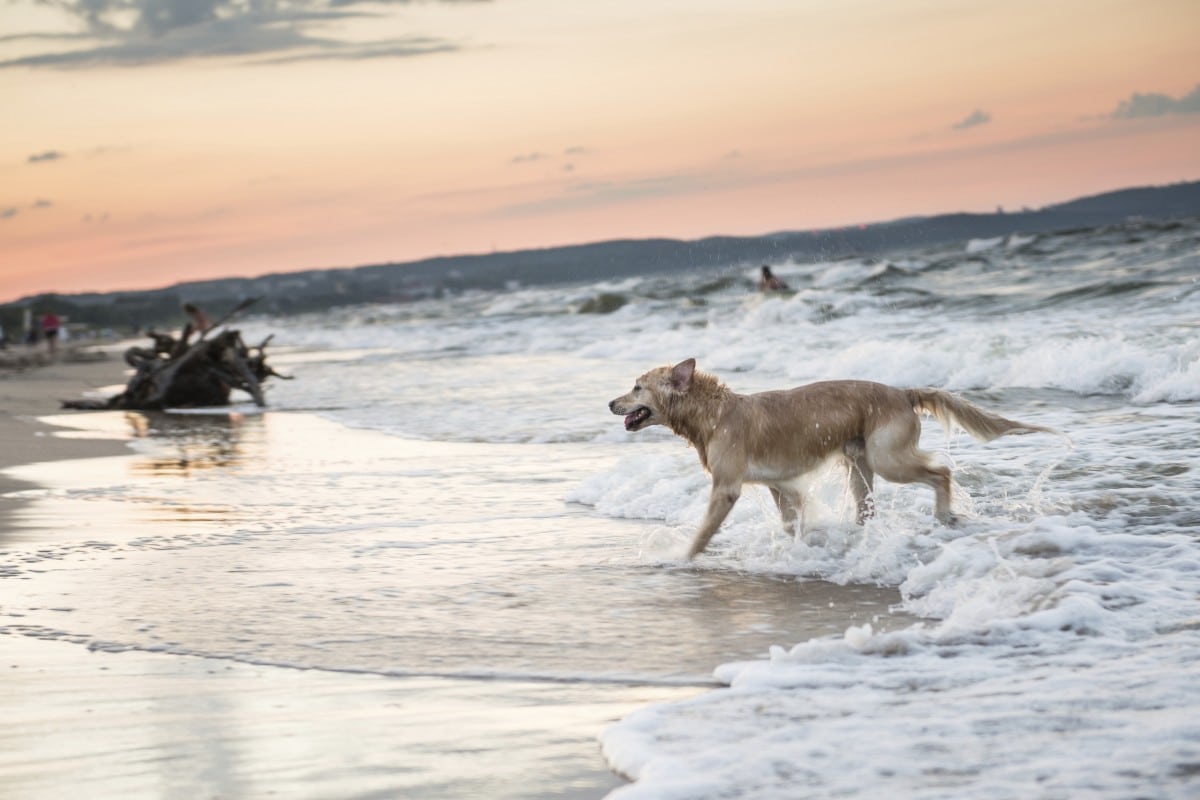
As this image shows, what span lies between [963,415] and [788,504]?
1.25 m

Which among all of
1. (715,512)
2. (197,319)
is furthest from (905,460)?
(197,319)

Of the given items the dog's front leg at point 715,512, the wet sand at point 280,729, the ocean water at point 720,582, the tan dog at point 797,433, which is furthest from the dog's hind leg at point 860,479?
the wet sand at point 280,729

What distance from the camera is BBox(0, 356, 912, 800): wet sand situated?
424 centimetres

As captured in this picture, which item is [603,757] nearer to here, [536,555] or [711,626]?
[711,626]

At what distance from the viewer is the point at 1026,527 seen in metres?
7.59

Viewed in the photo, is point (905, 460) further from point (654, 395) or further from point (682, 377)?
point (654, 395)

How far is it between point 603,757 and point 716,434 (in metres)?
4.07

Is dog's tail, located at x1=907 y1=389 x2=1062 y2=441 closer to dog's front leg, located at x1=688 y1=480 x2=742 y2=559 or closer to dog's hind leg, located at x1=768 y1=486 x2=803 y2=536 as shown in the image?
dog's hind leg, located at x1=768 y1=486 x2=803 y2=536

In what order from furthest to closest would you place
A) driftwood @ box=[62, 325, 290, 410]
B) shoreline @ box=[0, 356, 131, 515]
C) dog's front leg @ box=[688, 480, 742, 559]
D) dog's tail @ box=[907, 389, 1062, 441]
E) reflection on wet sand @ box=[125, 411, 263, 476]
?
driftwood @ box=[62, 325, 290, 410], shoreline @ box=[0, 356, 131, 515], reflection on wet sand @ box=[125, 411, 263, 476], dog's tail @ box=[907, 389, 1062, 441], dog's front leg @ box=[688, 480, 742, 559]

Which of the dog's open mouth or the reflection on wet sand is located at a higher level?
the dog's open mouth

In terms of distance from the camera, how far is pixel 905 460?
821cm

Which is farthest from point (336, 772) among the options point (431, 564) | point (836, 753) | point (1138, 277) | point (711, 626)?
point (1138, 277)

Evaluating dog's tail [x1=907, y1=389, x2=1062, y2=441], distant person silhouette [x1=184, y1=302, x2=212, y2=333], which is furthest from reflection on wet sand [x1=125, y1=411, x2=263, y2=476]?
dog's tail [x1=907, y1=389, x2=1062, y2=441]

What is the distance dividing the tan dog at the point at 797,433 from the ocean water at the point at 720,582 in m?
0.28
